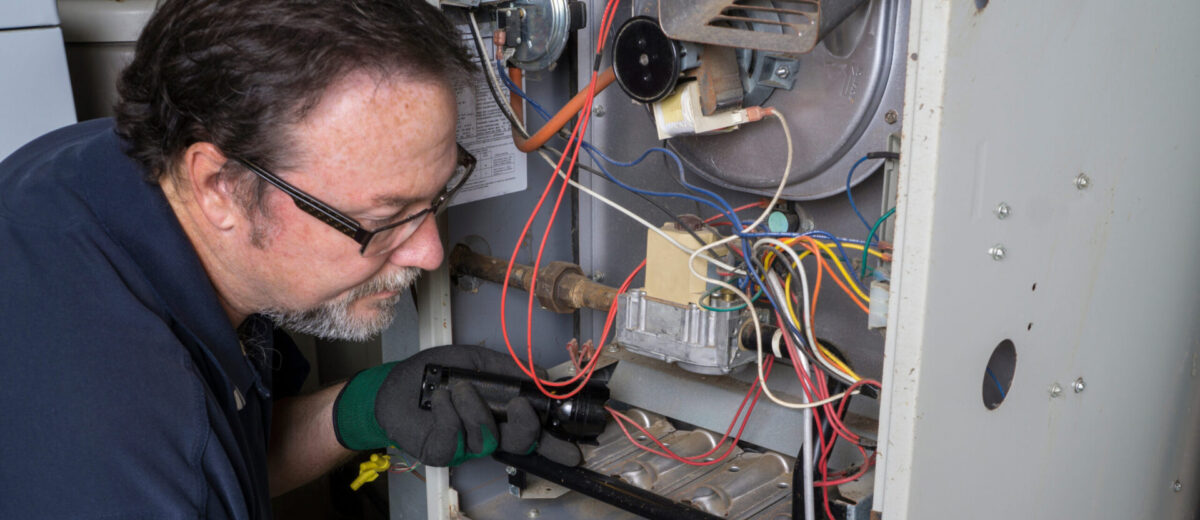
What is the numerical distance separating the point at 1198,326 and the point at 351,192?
90 centimetres

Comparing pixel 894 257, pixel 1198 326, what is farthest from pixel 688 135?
pixel 1198 326

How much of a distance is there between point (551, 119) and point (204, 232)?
0.43m

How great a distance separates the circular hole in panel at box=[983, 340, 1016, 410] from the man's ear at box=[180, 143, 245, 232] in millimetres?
694

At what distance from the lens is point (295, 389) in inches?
51.1

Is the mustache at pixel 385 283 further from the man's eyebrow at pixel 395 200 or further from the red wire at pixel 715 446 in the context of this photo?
the red wire at pixel 715 446

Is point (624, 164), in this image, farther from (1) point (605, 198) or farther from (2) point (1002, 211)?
(2) point (1002, 211)

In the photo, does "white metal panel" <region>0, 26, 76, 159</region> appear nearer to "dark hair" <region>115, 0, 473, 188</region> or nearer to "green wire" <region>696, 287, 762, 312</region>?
"dark hair" <region>115, 0, 473, 188</region>

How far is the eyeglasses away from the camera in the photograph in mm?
835

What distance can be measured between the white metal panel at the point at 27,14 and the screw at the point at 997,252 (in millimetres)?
992

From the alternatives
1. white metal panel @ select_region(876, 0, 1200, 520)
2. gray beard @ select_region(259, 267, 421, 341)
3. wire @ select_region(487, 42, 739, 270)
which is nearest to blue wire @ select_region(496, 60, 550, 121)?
wire @ select_region(487, 42, 739, 270)

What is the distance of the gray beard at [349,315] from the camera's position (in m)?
0.99

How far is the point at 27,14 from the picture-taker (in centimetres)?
98

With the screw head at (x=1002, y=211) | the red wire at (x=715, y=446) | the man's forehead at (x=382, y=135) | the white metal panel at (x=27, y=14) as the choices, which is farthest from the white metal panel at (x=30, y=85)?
the screw head at (x=1002, y=211)

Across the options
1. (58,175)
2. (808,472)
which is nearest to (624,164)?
(808,472)
